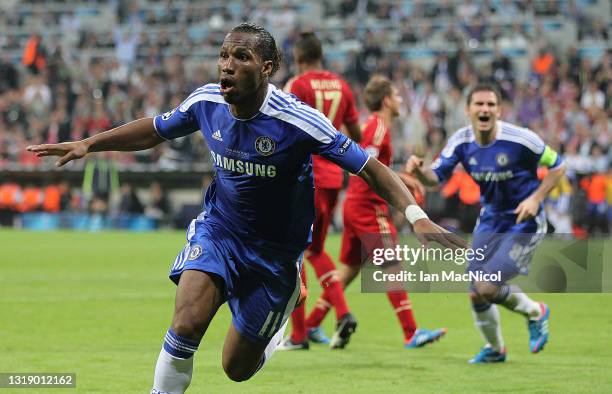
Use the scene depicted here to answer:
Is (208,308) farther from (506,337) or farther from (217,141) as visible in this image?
(506,337)

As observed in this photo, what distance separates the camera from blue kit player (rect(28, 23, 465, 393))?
19.5ft

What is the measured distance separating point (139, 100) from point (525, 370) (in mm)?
22709

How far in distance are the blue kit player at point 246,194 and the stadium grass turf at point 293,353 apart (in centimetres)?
158

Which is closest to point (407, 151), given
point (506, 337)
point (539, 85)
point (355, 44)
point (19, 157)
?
point (539, 85)

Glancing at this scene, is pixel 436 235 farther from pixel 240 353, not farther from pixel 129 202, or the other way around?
pixel 129 202

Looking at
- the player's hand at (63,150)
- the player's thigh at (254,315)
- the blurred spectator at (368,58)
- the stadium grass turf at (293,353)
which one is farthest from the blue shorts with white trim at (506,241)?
the blurred spectator at (368,58)

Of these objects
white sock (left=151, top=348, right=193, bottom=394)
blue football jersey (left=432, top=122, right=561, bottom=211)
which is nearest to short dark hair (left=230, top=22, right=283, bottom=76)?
white sock (left=151, top=348, right=193, bottom=394)

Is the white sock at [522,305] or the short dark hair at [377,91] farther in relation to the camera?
the short dark hair at [377,91]

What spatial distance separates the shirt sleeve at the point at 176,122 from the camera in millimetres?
6430

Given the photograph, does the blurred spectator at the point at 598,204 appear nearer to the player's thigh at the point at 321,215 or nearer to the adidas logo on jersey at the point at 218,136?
the player's thigh at the point at 321,215

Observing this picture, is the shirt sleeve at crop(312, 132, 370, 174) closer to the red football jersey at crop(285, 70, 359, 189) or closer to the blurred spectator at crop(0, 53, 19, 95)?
the red football jersey at crop(285, 70, 359, 189)

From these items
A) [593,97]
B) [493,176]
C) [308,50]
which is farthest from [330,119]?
[593,97]

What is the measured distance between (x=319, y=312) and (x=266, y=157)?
4.52m

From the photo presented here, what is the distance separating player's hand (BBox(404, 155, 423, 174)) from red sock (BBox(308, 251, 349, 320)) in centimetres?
150
